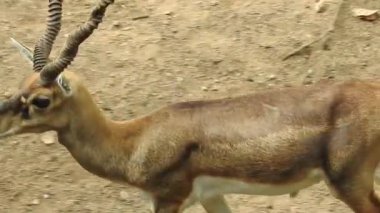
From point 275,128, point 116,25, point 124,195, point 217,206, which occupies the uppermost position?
point 275,128

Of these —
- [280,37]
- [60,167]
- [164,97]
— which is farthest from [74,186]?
[280,37]

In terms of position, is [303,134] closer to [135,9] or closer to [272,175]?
[272,175]

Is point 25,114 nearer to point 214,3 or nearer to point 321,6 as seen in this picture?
point 214,3

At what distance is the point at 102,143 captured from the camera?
21.9ft

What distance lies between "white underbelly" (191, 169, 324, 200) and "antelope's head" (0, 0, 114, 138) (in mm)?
895

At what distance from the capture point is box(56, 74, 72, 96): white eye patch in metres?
6.39

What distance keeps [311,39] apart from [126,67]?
5.29 ft

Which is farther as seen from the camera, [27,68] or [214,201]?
[27,68]

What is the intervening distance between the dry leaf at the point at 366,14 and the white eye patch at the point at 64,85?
3.89 meters

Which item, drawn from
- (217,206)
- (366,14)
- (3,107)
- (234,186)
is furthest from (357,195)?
(366,14)

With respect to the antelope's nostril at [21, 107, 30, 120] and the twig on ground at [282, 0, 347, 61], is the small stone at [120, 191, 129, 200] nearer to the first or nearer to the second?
the antelope's nostril at [21, 107, 30, 120]

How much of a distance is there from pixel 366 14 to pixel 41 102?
160 inches

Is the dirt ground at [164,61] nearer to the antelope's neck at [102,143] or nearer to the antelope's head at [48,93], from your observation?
the antelope's neck at [102,143]

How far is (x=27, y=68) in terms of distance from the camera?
9.22 m
